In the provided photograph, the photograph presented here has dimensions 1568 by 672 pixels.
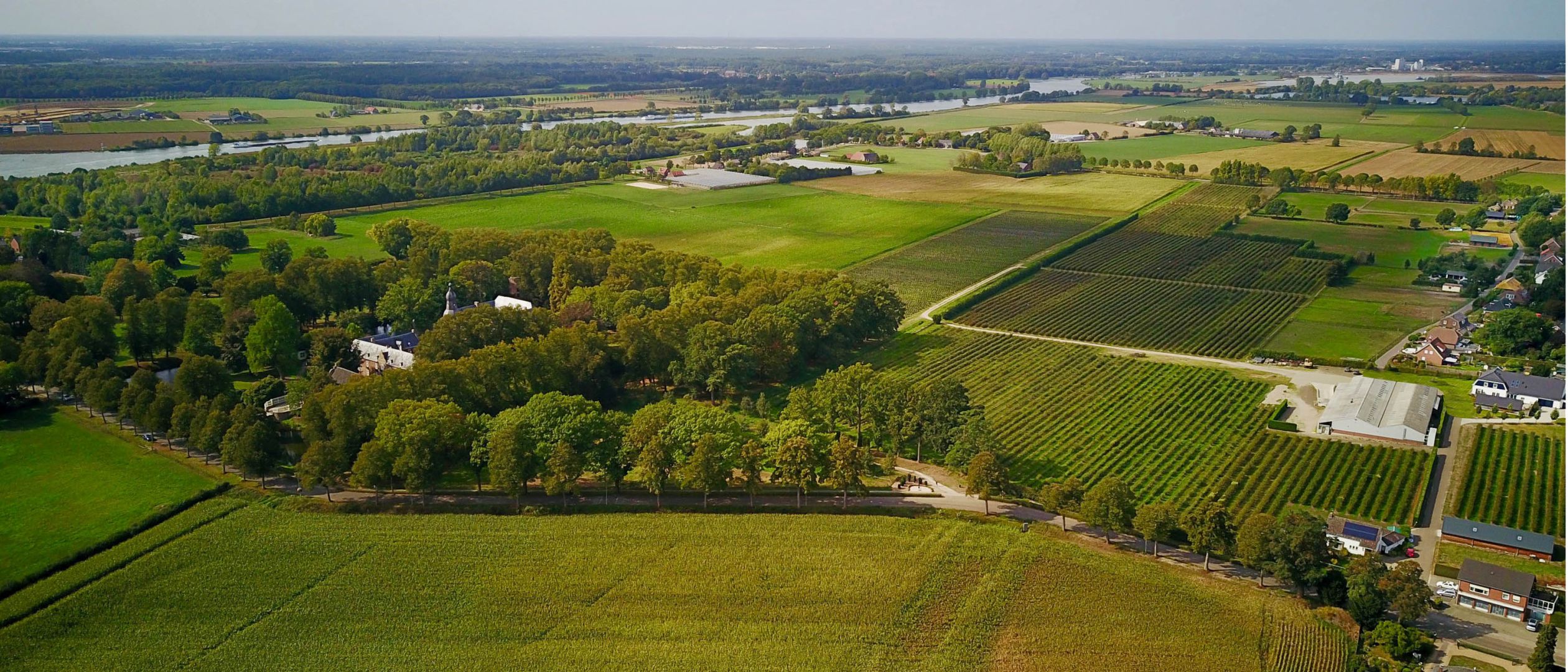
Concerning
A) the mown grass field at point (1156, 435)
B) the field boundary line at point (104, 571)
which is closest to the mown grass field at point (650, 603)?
the field boundary line at point (104, 571)

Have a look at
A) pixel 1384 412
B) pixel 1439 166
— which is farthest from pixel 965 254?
pixel 1439 166

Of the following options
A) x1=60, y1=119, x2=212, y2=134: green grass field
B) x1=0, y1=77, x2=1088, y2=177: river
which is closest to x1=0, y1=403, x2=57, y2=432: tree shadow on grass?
x1=0, y1=77, x2=1088, y2=177: river

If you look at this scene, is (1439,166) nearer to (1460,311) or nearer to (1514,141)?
(1514,141)

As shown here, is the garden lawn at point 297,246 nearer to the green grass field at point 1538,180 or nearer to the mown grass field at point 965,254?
the mown grass field at point 965,254

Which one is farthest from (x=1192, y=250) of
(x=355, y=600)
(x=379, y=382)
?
(x=355, y=600)

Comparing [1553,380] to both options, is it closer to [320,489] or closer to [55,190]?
[320,489]

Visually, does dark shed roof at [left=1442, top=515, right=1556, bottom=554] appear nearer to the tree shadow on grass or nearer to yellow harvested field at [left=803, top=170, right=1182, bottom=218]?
the tree shadow on grass
